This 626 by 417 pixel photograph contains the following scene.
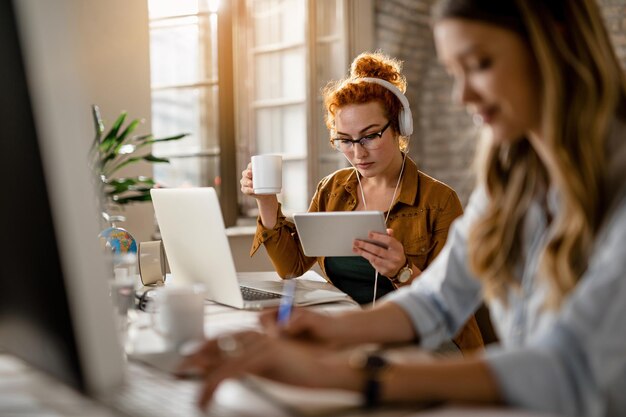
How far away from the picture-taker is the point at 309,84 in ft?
12.9

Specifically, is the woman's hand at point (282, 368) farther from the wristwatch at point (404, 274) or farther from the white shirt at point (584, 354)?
the wristwatch at point (404, 274)

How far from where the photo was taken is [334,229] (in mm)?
1745

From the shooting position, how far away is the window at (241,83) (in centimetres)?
388

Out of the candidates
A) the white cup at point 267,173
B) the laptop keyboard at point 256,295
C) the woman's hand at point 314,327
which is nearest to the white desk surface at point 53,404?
the woman's hand at point 314,327

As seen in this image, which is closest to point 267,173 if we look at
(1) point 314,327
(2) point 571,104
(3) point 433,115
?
(1) point 314,327

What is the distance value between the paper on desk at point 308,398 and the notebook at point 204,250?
1.88 ft

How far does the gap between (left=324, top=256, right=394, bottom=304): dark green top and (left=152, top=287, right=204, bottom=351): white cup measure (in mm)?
938

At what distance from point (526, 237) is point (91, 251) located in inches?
26.3

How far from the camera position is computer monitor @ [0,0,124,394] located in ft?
2.36

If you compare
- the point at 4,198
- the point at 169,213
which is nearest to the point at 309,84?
the point at 169,213

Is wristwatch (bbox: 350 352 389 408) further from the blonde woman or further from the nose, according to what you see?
the nose

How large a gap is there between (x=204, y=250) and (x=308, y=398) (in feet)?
2.46

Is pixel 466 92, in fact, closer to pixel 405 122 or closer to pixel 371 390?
pixel 371 390

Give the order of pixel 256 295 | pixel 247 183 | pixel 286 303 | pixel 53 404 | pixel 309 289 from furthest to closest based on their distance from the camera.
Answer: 1. pixel 247 183
2. pixel 309 289
3. pixel 256 295
4. pixel 286 303
5. pixel 53 404
